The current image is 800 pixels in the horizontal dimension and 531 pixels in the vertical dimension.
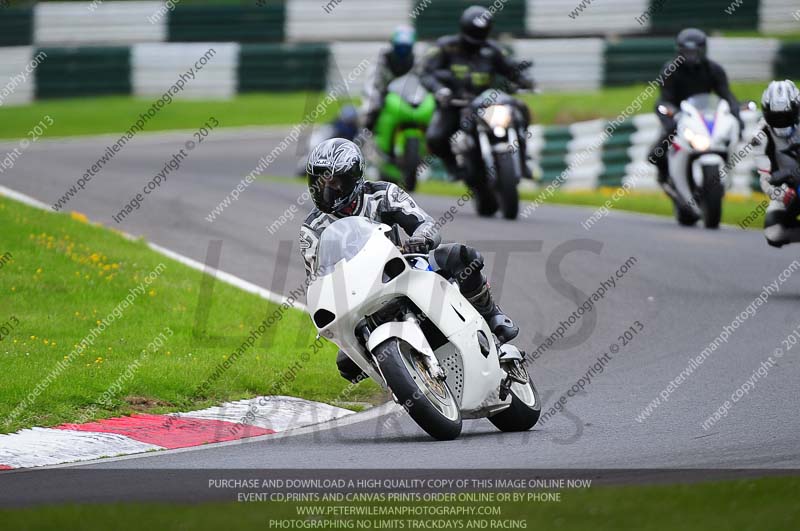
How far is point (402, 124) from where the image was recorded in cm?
1794

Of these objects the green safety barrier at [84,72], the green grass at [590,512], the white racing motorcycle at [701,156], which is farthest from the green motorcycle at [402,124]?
the green safety barrier at [84,72]

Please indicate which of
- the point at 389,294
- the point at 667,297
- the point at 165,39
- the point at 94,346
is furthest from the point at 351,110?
the point at 389,294

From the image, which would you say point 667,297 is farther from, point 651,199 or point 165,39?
point 165,39

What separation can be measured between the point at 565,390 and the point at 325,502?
354cm

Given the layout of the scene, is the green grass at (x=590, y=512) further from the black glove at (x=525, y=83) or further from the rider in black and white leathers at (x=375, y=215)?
the black glove at (x=525, y=83)

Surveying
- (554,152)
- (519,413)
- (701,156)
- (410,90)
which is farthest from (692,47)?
(519,413)

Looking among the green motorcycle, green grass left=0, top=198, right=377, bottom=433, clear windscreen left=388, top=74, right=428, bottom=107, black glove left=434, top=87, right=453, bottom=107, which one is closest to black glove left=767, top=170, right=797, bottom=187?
green grass left=0, top=198, right=377, bottom=433

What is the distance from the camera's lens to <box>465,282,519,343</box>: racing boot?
7570 mm

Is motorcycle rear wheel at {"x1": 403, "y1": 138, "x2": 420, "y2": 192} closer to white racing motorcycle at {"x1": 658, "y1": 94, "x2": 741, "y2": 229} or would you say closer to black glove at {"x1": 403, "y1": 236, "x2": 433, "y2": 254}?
white racing motorcycle at {"x1": 658, "y1": 94, "x2": 741, "y2": 229}

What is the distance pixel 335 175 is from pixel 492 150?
8117 mm

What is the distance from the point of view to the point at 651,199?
19.6m

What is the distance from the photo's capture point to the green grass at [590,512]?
5.09 metres

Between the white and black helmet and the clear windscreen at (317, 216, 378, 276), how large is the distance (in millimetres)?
5309

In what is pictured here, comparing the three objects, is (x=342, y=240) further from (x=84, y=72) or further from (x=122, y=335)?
(x=84, y=72)
